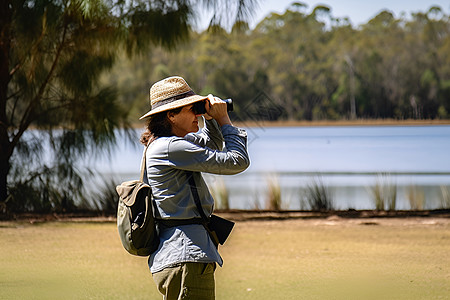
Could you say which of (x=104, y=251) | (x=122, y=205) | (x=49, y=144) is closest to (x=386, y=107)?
(x=49, y=144)

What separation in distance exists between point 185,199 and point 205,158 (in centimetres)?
15

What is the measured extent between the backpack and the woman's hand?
330 mm

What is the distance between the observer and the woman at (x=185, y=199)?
2371 millimetres

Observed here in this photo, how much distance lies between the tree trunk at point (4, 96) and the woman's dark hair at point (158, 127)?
6.24 m

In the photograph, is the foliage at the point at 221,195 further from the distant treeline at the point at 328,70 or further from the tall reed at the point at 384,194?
the distant treeline at the point at 328,70

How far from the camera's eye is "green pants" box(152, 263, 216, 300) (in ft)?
7.74

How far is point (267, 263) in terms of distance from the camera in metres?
5.47

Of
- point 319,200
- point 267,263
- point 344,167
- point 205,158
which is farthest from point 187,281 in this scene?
point 344,167

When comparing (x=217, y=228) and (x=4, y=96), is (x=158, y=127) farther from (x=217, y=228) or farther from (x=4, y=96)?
(x=4, y=96)

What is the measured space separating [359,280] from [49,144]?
16.8ft

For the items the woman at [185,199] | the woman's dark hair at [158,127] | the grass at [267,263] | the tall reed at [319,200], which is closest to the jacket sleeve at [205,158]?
the woman at [185,199]

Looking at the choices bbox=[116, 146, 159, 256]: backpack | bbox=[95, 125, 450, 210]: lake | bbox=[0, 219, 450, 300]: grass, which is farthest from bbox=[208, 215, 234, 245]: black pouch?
bbox=[95, 125, 450, 210]: lake

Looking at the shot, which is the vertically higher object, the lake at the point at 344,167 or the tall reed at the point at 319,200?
the tall reed at the point at 319,200

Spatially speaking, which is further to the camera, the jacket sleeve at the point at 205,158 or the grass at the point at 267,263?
the grass at the point at 267,263
